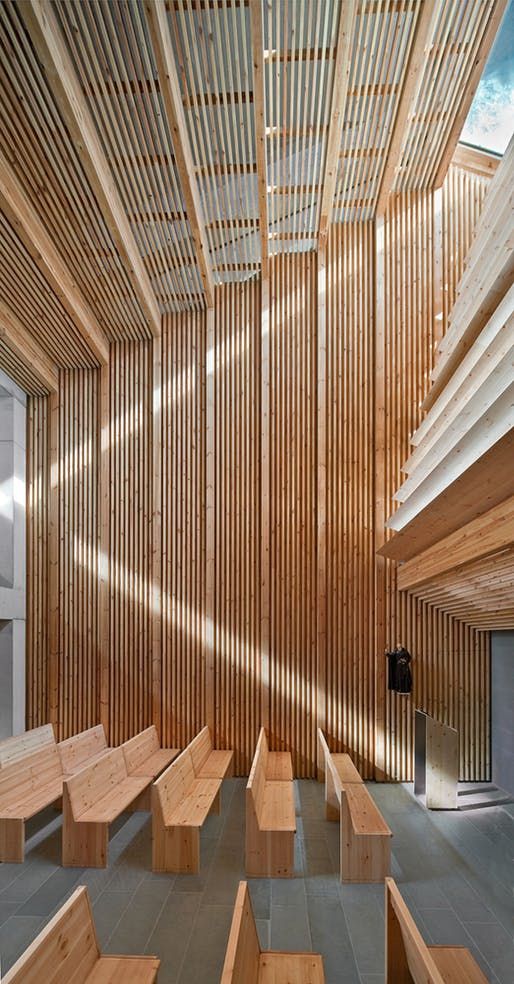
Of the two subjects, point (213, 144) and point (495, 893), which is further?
point (213, 144)

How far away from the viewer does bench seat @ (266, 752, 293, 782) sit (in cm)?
741

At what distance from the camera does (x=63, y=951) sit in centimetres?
313

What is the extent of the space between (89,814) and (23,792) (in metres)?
0.93

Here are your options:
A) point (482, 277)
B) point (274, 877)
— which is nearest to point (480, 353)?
point (482, 277)

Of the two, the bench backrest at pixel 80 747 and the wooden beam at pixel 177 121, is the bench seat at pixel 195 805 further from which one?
the wooden beam at pixel 177 121

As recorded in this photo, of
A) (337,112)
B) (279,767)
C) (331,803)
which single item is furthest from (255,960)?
(337,112)

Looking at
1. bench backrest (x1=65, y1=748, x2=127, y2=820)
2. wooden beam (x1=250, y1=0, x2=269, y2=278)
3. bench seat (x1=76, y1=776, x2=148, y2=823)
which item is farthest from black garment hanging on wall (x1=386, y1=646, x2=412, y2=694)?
wooden beam (x1=250, y1=0, x2=269, y2=278)

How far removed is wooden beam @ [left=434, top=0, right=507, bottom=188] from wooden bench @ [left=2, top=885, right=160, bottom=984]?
7.70m

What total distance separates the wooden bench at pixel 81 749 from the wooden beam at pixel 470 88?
7879 millimetres

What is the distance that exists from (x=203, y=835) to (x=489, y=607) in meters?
3.47

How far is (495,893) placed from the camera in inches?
208

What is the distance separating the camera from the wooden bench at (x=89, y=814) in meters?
5.82

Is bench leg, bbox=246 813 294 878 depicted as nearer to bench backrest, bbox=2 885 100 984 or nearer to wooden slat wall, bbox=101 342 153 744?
bench backrest, bbox=2 885 100 984

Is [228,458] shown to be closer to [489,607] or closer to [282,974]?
[489,607]
